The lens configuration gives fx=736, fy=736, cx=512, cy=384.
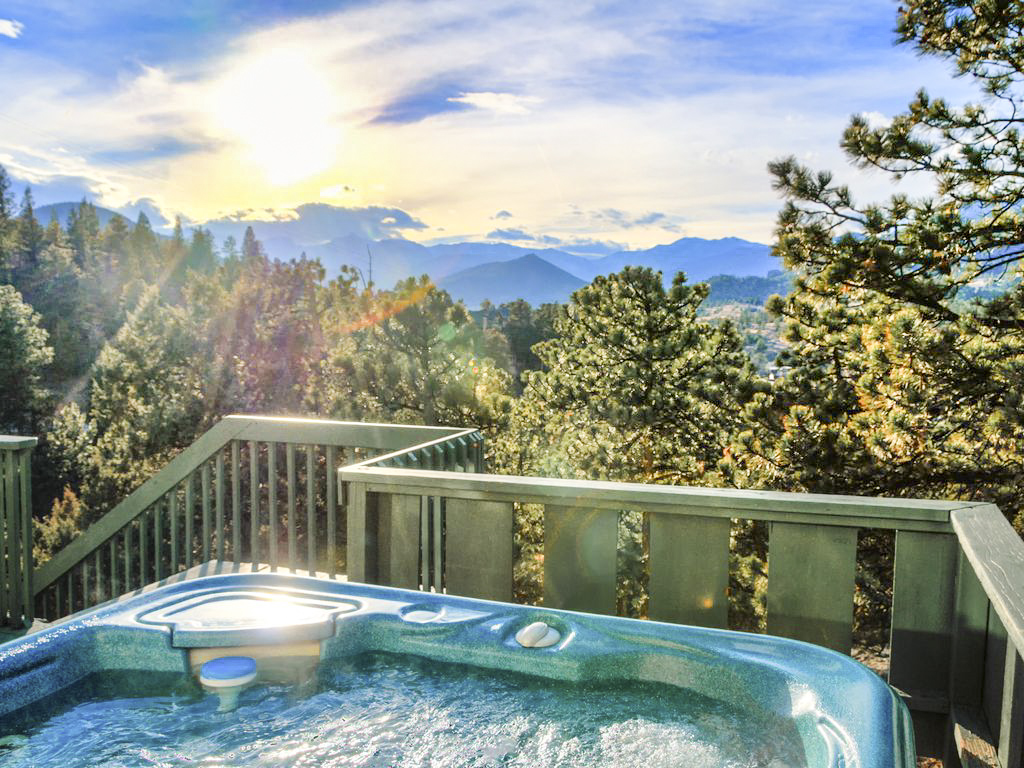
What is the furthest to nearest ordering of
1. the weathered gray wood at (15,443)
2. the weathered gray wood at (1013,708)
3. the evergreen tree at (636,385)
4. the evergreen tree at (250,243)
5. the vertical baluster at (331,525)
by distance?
1. the evergreen tree at (250,243)
2. the evergreen tree at (636,385)
3. the weathered gray wood at (15,443)
4. the vertical baluster at (331,525)
5. the weathered gray wood at (1013,708)

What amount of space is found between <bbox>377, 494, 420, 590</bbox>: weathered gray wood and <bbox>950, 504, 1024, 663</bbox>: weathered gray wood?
1496 mm

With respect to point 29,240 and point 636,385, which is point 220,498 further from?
point 29,240

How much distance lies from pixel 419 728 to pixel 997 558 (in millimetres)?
1283

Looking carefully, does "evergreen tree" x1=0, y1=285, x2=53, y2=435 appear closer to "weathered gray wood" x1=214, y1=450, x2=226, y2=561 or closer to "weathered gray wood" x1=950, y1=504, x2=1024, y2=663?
"weathered gray wood" x1=214, y1=450, x2=226, y2=561

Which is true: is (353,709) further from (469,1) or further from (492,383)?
(492,383)

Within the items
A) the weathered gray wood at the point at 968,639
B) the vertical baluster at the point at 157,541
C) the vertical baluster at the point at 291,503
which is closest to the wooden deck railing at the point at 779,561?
the weathered gray wood at the point at 968,639

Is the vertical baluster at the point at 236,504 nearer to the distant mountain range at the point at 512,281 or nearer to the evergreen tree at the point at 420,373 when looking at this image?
the evergreen tree at the point at 420,373

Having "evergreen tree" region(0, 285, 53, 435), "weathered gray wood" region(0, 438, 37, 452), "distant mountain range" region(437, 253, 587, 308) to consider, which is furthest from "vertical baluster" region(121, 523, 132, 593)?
"distant mountain range" region(437, 253, 587, 308)

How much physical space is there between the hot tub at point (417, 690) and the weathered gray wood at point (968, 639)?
0.40 metres

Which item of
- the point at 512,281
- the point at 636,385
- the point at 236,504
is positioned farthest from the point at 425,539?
the point at 512,281

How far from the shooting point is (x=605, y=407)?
1112 cm

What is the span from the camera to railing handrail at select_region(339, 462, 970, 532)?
181cm

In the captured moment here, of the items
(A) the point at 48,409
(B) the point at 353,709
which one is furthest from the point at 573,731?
(A) the point at 48,409

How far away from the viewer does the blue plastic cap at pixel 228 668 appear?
6.08 ft
